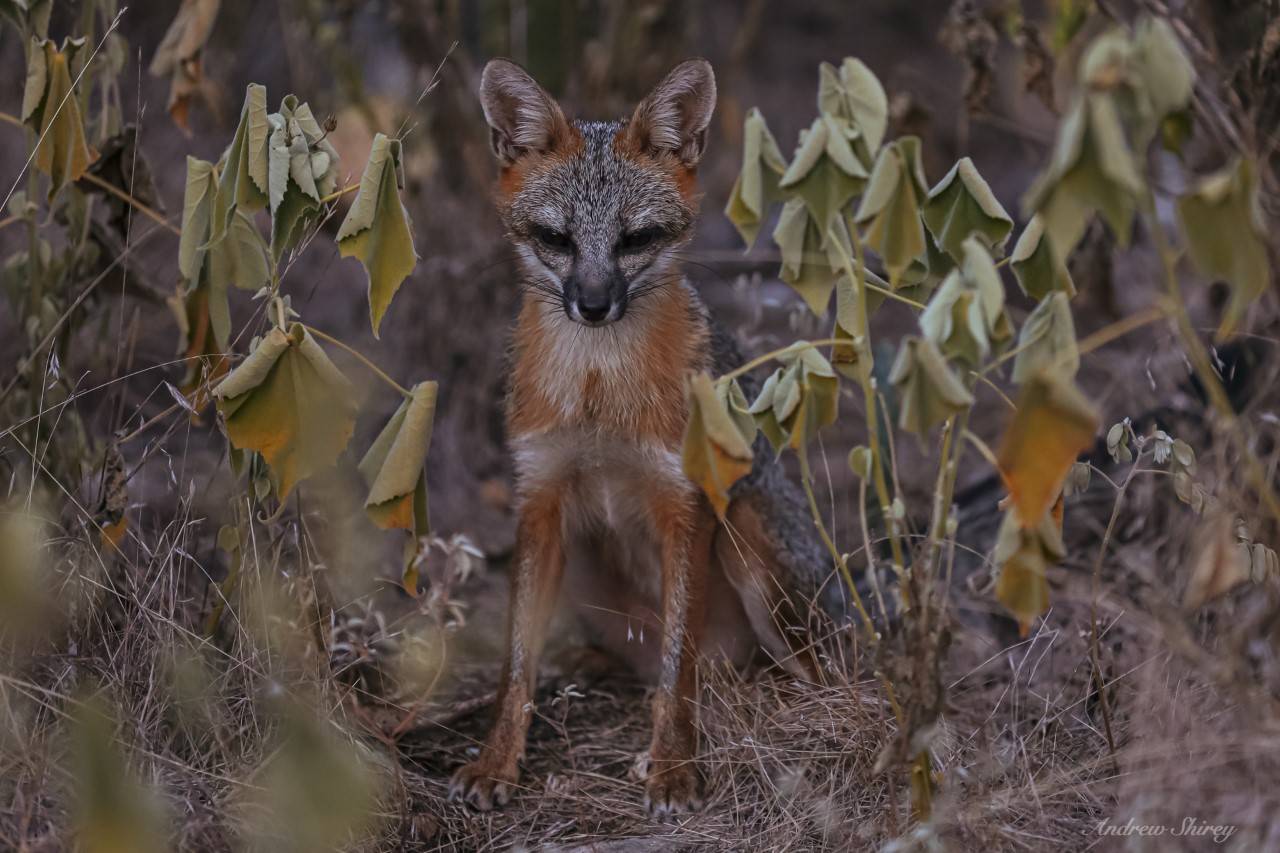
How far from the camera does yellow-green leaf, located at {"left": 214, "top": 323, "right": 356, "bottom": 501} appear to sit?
2725mm

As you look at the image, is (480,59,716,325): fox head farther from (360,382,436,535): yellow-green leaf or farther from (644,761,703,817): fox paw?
(644,761,703,817): fox paw

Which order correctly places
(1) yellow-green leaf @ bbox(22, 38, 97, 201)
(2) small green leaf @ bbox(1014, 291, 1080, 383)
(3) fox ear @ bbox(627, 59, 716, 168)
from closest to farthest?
(2) small green leaf @ bbox(1014, 291, 1080, 383)
(1) yellow-green leaf @ bbox(22, 38, 97, 201)
(3) fox ear @ bbox(627, 59, 716, 168)

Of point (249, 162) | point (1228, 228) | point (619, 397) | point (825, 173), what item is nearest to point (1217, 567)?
point (1228, 228)

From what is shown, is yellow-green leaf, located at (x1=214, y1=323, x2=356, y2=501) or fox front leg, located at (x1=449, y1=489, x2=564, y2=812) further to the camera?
fox front leg, located at (x1=449, y1=489, x2=564, y2=812)

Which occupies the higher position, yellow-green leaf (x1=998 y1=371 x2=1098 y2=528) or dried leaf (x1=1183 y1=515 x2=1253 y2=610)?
yellow-green leaf (x1=998 y1=371 x2=1098 y2=528)

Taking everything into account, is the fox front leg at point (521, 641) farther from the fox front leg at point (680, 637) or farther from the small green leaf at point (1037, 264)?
the small green leaf at point (1037, 264)

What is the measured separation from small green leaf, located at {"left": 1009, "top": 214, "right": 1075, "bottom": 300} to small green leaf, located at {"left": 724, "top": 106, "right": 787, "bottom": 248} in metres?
0.54

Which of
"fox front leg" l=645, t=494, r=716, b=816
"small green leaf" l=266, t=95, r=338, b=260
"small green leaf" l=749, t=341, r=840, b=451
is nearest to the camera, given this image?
"small green leaf" l=749, t=341, r=840, b=451

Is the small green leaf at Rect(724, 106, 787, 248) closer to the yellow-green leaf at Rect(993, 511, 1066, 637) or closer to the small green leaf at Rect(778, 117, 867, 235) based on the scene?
the small green leaf at Rect(778, 117, 867, 235)

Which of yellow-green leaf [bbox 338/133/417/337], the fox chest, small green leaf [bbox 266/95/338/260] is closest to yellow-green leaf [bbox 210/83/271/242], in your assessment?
small green leaf [bbox 266/95/338/260]

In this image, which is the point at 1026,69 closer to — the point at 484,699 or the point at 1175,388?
the point at 1175,388

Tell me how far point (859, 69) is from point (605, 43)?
4.22 meters

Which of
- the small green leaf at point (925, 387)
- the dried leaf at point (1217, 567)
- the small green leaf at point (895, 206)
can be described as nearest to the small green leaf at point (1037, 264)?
the small green leaf at point (895, 206)

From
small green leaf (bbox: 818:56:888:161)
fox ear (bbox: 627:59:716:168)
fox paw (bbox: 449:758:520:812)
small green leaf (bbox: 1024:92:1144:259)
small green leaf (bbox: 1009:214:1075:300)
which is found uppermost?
small green leaf (bbox: 1024:92:1144:259)
